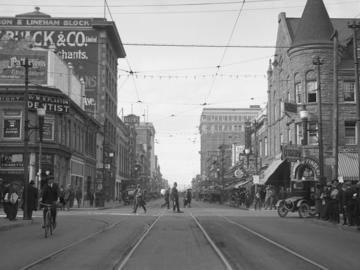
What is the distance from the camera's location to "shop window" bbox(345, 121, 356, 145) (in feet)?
156

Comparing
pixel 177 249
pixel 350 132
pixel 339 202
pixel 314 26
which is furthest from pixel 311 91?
pixel 177 249

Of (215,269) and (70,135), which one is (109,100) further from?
(215,269)

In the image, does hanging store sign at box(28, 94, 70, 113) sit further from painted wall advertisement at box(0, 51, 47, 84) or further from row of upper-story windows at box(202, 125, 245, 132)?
row of upper-story windows at box(202, 125, 245, 132)

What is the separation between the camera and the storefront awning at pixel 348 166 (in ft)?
146

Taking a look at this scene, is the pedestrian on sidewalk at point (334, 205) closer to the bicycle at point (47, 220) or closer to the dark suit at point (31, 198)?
the bicycle at point (47, 220)

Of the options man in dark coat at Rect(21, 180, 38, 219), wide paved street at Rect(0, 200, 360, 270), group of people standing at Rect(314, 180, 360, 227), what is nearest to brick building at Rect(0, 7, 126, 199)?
man in dark coat at Rect(21, 180, 38, 219)

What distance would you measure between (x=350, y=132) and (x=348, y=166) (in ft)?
12.1

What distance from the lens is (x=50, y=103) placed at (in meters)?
48.4

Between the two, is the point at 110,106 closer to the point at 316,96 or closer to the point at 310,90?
the point at 310,90

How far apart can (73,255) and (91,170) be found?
181 feet

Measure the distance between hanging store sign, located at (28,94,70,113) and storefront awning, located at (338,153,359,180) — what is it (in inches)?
888

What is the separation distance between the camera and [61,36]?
67.2m

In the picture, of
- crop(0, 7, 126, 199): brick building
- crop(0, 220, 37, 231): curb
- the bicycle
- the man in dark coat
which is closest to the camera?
the bicycle

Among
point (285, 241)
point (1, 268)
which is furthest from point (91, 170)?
point (1, 268)
